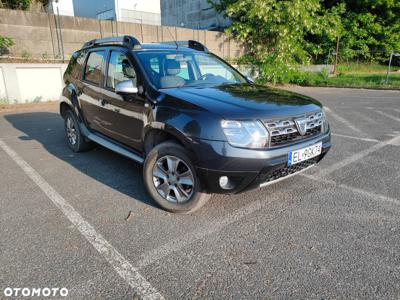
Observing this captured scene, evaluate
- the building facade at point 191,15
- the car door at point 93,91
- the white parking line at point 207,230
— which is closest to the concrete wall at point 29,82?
the car door at point 93,91

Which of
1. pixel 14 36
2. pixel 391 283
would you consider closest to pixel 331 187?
pixel 391 283

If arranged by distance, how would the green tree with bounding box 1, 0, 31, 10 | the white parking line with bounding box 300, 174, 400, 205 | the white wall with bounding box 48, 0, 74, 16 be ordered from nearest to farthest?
the white parking line with bounding box 300, 174, 400, 205 < the green tree with bounding box 1, 0, 31, 10 < the white wall with bounding box 48, 0, 74, 16

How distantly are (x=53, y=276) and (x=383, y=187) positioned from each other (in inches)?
140

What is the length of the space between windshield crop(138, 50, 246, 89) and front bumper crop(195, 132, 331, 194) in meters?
1.06

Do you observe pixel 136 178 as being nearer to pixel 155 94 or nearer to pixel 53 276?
pixel 155 94

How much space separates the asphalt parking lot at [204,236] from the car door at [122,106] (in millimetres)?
608

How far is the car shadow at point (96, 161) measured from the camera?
369 cm

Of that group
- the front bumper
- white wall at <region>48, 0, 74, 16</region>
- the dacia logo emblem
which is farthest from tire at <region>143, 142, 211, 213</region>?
white wall at <region>48, 0, 74, 16</region>

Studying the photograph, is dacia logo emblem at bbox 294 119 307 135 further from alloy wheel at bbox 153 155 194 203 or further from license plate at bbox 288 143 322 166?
alloy wheel at bbox 153 155 194 203

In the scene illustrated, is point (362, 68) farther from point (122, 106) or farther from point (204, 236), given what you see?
point (204, 236)

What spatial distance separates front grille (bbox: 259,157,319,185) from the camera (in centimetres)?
271

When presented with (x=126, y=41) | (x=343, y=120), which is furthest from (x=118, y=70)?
(x=343, y=120)

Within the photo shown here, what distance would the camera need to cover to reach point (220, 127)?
255cm

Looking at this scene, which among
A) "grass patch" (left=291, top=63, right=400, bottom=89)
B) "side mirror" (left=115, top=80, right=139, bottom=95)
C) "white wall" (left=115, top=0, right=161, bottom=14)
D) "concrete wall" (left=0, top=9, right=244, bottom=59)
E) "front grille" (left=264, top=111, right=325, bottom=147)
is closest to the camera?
"front grille" (left=264, top=111, right=325, bottom=147)
